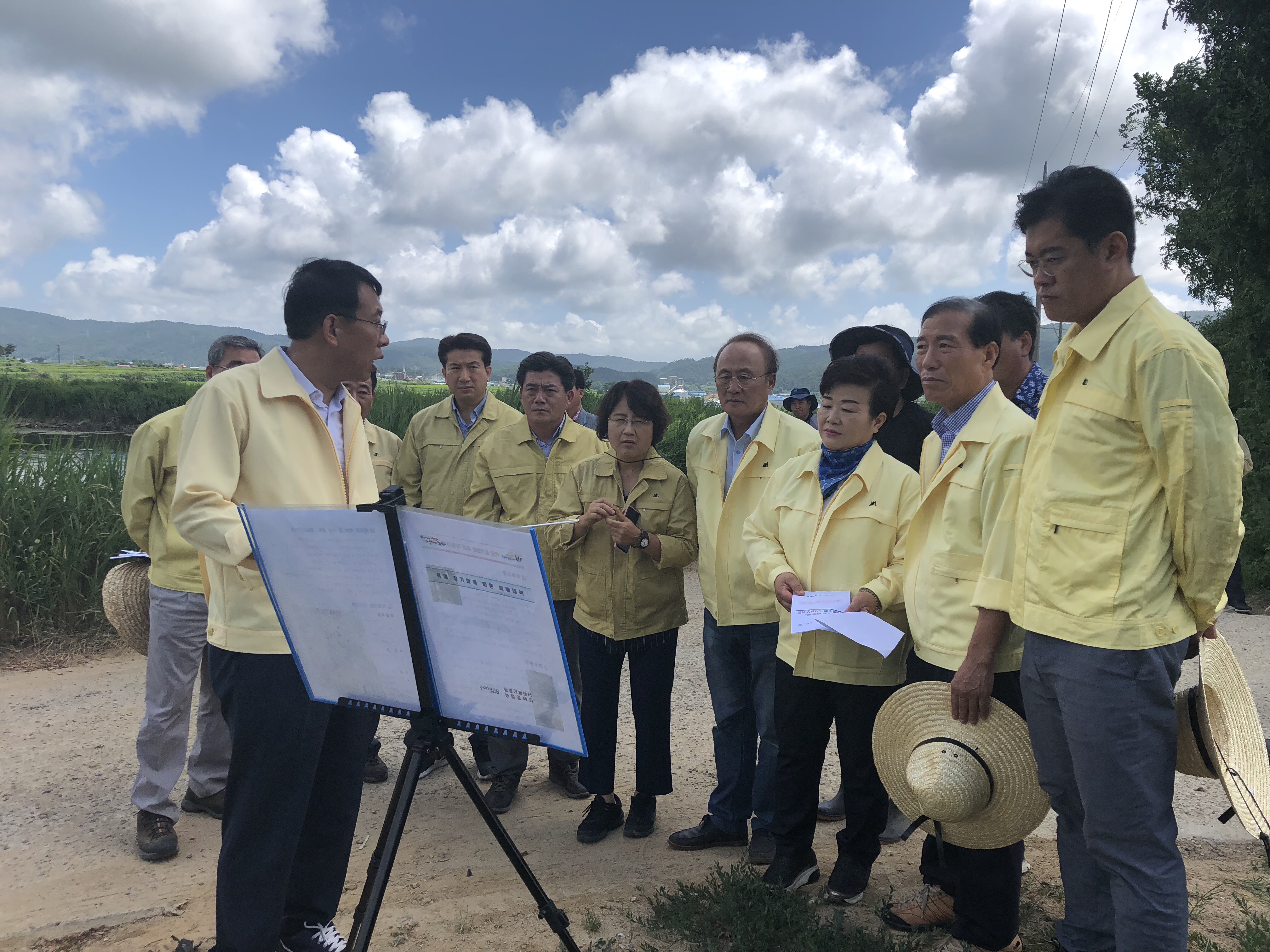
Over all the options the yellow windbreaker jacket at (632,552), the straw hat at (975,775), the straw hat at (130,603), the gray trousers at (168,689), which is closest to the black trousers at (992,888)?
the straw hat at (975,775)

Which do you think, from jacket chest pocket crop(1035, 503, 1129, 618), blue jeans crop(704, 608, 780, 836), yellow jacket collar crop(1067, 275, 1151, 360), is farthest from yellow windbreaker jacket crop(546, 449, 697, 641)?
yellow jacket collar crop(1067, 275, 1151, 360)

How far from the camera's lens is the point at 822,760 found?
3.09 metres

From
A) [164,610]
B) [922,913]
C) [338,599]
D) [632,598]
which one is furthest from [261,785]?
[922,913]

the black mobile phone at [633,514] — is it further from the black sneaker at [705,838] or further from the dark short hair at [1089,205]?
the dark short hair at [1089,205]

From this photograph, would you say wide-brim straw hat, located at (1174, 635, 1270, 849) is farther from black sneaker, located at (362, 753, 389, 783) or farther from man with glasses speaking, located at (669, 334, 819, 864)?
black sneaker, located at (362, 753, 389, 783)

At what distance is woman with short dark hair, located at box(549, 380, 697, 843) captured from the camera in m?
3.54

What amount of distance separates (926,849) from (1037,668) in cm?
131

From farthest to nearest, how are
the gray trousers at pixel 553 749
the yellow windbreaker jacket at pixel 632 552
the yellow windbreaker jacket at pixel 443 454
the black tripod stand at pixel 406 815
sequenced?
1. the yellow windbreaker jacket at pixel 443 454
2. the gray trousers at pixel 553 749
3. the yellow windbreaker jacket at pixel 632 552
4. the black tripod stand at pixel 406 815

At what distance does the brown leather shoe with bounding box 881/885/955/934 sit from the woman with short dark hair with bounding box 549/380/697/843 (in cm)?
110

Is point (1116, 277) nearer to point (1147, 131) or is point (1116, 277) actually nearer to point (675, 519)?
point (675, 519)

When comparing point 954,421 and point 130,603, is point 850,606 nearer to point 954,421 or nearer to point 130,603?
point 954,421

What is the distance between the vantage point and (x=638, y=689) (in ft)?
11.8

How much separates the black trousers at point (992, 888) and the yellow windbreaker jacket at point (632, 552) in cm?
125

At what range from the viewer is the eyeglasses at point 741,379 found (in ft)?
11.4
